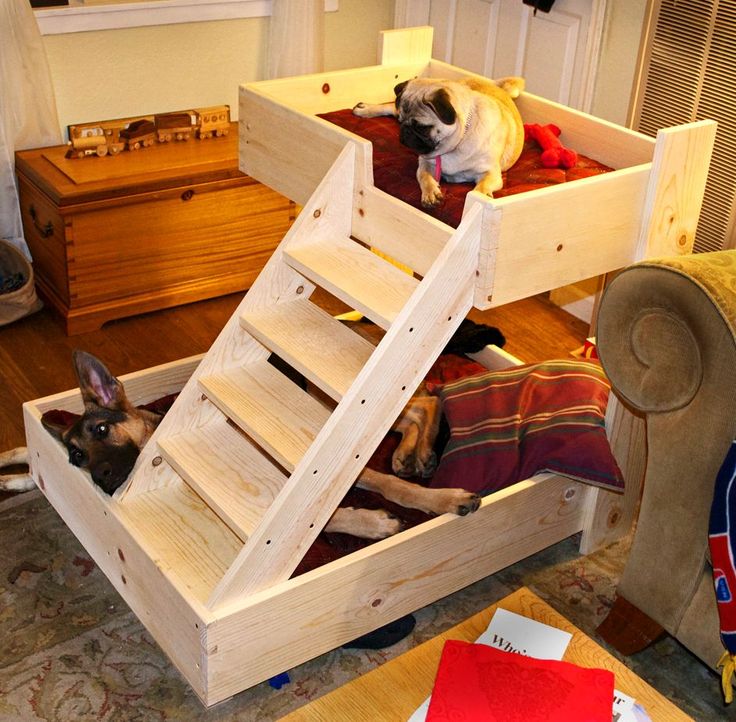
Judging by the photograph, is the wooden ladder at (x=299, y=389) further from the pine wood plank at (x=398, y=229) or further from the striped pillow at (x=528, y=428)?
the striped pillow at (x=528, y=428)

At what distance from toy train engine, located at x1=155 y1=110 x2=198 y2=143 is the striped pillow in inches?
70.8

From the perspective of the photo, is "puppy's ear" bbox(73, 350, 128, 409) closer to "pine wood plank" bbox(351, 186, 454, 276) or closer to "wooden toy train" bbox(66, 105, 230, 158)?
"pine wood plank" bbox(351, 186, 454, 276)

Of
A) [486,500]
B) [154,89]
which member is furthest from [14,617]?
[154,89]

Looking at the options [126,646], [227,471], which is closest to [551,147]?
[227,471]

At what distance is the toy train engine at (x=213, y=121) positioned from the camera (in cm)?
388

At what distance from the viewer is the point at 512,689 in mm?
1582

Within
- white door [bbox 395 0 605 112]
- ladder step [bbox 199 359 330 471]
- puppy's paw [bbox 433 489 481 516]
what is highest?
white door [bbox 395 0 605 112]

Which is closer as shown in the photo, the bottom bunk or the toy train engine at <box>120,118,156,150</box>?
the bottom bunk

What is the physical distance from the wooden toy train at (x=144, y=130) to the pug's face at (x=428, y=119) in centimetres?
168

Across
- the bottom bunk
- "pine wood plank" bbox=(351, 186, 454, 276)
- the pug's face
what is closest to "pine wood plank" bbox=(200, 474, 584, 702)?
the bottom bunk

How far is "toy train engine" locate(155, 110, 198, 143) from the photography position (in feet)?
12.6

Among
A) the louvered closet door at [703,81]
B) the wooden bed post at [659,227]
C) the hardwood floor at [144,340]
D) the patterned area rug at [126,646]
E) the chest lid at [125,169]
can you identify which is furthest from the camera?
the chest lid at [125,169]

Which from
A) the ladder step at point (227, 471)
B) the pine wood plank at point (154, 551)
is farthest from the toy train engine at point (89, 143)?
the ladder step at point (227, 471)

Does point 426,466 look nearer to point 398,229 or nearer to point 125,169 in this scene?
point 398,229
